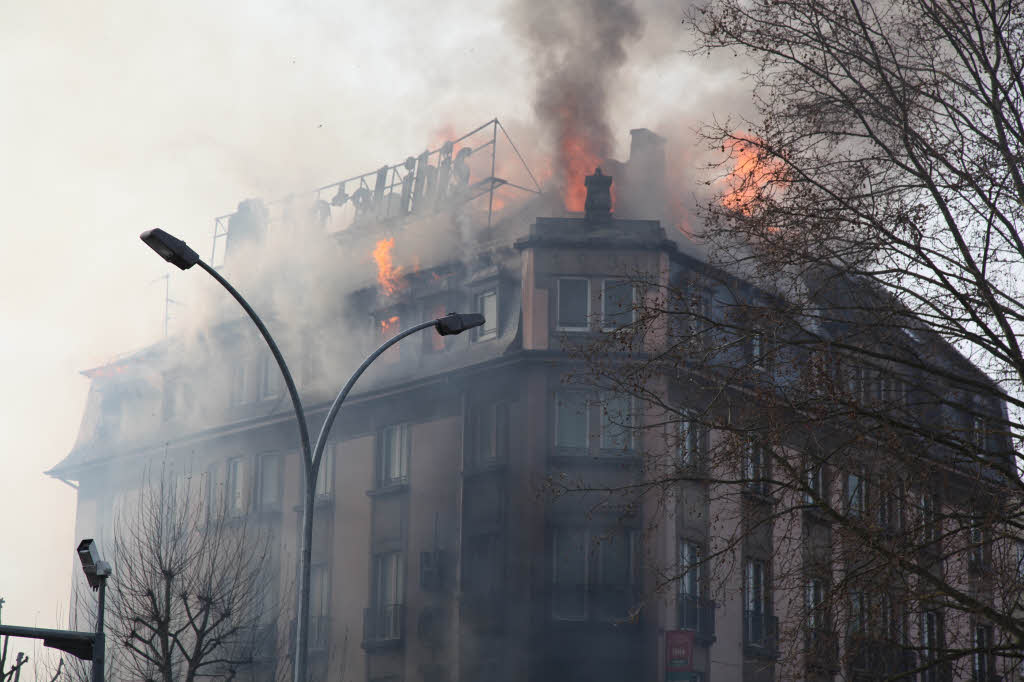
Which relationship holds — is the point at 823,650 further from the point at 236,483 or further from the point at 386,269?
the point at 236,483

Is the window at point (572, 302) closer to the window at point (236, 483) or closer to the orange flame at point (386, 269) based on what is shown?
the orange flame at point (386, 269)

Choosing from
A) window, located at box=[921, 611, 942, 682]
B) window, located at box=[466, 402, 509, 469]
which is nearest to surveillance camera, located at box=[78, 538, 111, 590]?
window, located at box=[921, 611, 942, 682]

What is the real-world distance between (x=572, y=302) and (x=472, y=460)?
4733 millimetres

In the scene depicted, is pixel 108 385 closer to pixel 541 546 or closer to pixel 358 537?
pixel 358 537

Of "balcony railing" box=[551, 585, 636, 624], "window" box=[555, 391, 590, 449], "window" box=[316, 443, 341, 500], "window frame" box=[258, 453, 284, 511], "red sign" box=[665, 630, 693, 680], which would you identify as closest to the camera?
"red sign" box=[665, 630, 693, 680]

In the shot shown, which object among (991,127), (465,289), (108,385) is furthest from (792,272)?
(108,385)

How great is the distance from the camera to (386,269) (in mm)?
37844

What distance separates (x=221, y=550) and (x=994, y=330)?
2839cm

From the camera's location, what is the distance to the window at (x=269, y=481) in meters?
39.0

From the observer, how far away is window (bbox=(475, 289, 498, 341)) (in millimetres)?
32625

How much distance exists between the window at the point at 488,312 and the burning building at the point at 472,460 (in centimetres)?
6

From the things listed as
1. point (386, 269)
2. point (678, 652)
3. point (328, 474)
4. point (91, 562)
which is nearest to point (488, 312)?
point (386, 269)

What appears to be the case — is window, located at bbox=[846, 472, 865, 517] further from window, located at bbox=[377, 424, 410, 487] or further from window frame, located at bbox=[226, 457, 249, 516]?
window frame, located at bbox=[226, 457, 249, 516]

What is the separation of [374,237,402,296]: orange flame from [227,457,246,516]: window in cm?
781
